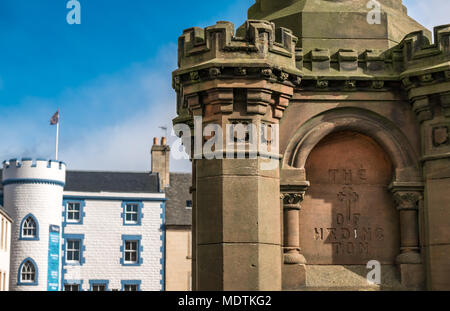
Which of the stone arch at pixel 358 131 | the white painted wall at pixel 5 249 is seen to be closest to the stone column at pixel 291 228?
the stone arch at pixel 358 131

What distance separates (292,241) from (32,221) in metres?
48.1

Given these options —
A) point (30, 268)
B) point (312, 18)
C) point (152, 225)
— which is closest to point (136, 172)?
point (152, 225)

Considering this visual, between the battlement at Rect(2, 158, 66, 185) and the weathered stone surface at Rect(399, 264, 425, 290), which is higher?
the battlement at Rect(2, 158, 66, 185)

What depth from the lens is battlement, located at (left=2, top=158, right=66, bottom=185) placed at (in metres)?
59.9

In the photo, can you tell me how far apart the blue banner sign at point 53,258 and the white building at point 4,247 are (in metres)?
2.93

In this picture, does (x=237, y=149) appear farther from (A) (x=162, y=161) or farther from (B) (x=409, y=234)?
(A) (x=162, y=161)

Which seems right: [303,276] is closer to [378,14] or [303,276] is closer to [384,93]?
[384,93]

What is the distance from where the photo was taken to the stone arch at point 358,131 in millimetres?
14398

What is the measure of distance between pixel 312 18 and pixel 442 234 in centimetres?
437

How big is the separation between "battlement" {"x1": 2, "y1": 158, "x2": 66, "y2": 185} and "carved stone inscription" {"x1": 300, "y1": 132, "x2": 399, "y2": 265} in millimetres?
47558

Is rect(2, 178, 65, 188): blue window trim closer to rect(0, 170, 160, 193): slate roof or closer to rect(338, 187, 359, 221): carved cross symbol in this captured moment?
rect(0, 170, 160, 193): slate roof

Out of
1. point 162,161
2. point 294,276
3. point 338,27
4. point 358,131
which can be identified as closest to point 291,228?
point 294,276

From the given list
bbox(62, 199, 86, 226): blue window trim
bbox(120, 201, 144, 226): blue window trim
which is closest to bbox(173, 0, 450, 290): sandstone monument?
bbox(120, 201, 144, 226): blue window trim

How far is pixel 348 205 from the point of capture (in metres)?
14.6
